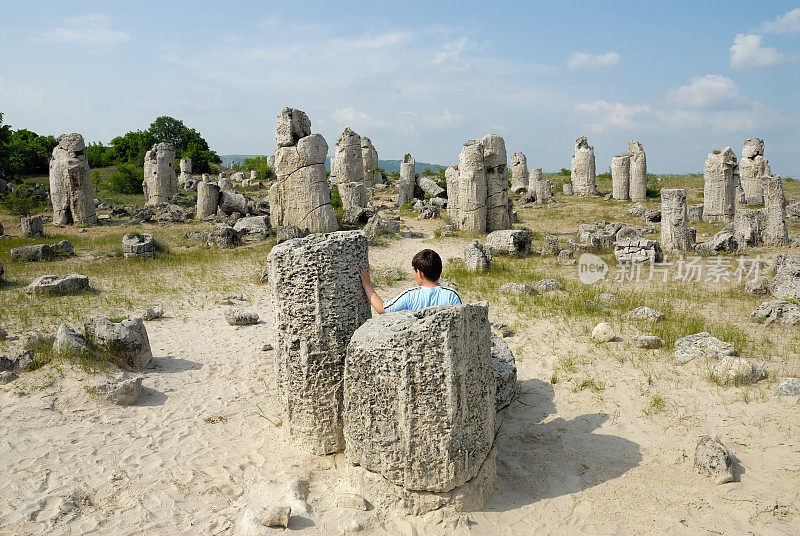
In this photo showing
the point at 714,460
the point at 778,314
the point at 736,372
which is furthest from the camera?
the point at 778,314

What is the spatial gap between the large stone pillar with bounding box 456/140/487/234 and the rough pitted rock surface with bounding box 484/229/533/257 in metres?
2.84

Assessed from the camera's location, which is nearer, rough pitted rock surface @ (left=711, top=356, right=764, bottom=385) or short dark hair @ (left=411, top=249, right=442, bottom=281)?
short dark hair @ (left=411, top=249, right=442, bottom=281)

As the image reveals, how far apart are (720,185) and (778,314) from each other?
13.1 metres

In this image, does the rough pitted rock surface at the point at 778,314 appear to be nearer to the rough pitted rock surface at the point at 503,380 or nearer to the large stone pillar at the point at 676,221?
the rough pitted rock surface at the point at 503,380

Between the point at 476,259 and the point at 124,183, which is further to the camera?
the point at 124,183

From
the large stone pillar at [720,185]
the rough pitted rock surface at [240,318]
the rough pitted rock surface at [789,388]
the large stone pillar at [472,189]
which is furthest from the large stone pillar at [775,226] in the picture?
the rough pitted rock surface at [240,318]

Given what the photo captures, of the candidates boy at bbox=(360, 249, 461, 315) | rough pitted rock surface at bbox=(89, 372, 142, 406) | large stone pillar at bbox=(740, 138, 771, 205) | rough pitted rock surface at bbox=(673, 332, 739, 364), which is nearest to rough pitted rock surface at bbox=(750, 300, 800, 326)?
rough pitted rock surface at bbox=(673, 332, 739, 364)

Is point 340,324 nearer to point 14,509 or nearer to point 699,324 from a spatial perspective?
point 14,509

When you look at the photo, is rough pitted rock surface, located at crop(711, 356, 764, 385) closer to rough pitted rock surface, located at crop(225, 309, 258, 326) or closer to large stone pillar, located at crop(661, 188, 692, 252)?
rough pitted rock surface, located at crop(225, 309, 258, 326)

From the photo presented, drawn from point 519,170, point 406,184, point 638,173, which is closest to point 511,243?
point 406,184

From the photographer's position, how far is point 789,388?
19.7ft

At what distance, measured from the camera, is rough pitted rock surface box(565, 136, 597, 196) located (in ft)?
97.8

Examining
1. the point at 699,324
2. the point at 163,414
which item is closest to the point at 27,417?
the point at 163,414

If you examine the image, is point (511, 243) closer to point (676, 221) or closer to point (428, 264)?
point (676, 221)
